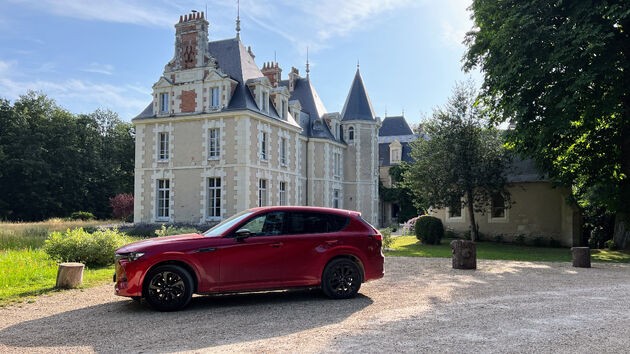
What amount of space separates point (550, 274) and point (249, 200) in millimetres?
15759

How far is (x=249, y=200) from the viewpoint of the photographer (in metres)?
24.5

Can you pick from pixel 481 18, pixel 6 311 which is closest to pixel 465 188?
pixel 481 18

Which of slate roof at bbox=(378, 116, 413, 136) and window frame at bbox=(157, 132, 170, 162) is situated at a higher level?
slate roof at bbox=(378, 116, 413, 136)

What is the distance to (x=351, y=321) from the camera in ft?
20.5

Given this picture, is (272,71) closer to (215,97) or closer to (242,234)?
(215,97)

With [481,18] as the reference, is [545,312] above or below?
below

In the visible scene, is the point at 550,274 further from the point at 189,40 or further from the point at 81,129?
the point at 81,129

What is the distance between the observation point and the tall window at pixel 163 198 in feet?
86.0

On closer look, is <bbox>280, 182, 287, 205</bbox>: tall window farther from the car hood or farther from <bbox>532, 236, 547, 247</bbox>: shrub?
the car hood

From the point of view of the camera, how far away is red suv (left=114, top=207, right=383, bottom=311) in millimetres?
6914

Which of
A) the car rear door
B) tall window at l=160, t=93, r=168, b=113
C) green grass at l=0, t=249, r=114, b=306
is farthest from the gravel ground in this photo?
tall window at l=160, t=93, r=168, b=113

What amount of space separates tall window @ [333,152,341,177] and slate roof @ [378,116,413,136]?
16016 mm

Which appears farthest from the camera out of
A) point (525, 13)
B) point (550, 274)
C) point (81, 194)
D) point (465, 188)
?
point (81, 194)

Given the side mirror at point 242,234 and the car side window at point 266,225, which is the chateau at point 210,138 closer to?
the car side window at point 266,225
